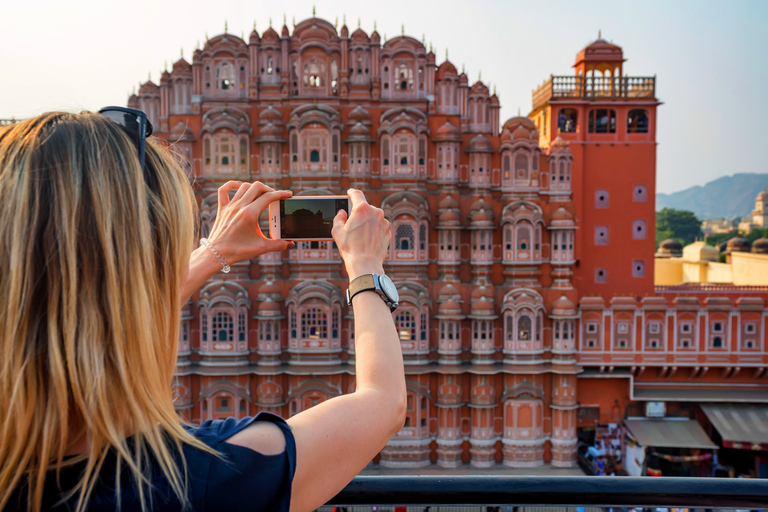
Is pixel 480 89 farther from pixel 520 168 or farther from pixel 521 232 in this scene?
pixel 521 232

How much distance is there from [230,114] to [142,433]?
16.3 meters

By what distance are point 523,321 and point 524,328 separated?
184 millimetres

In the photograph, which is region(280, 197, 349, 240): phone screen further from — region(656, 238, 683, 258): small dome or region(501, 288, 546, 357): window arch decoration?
region(656, 238, 683, 258): small dome

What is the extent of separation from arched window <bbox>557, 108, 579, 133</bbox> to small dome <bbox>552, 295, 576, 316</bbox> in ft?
18.1

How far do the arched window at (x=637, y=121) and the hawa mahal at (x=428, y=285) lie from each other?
9.21 ft

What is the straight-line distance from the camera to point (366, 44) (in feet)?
55.4

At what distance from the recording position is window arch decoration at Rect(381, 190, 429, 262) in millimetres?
16172

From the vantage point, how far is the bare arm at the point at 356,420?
1045 mm

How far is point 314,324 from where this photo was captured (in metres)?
16.3

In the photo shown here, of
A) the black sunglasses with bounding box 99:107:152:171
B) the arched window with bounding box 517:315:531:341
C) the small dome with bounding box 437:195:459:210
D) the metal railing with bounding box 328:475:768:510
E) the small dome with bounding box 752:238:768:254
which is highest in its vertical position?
the small dome with bounding box 437:195:459:210

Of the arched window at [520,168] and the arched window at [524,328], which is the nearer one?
the arched window at [524,328]

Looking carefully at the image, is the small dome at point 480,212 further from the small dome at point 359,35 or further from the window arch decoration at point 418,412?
the small dome at point 359,35

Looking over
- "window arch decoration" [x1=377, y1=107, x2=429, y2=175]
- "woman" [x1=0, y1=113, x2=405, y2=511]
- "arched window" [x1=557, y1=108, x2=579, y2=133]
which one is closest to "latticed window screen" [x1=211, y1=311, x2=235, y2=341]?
"window arch decoration" [x1=377, y1=107, x2=429, y2=175]

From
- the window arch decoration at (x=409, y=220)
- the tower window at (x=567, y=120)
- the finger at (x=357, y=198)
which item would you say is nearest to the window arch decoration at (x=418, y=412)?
the window arch decoration at (x=409, y=220)
